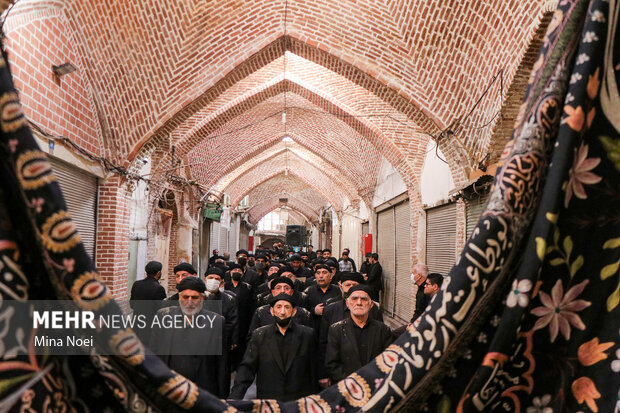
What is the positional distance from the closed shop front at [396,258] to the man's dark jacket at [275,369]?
23.6ft

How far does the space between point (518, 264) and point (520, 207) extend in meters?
0.10

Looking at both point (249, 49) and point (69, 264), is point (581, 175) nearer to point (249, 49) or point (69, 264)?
point (69, 264)

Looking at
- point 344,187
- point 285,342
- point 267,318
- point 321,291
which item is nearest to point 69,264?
point 285,342

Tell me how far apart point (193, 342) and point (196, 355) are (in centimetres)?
12

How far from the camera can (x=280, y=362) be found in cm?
392

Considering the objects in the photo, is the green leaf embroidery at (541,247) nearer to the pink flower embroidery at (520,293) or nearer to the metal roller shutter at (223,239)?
the pink flower embroidery at (520,293)

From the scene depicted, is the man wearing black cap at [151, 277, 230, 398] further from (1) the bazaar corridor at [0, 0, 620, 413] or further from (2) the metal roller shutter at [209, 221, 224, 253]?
(2) the metal roller shutter at [209, 221, 224, 253]

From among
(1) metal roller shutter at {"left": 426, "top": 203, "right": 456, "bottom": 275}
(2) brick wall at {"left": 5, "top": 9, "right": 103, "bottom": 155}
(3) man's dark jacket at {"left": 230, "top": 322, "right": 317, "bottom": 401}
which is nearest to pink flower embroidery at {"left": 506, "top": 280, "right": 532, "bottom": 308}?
(3) man's dark jacket at {"left": 230, "top": 322, "right": 317, "bottom": 401}

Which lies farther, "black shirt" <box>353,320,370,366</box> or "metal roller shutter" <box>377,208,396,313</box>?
"metal roller shutter" <box>377,208,396,313</box>

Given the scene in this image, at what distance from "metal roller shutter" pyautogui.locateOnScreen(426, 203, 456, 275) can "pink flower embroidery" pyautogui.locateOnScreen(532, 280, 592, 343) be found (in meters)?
7.43

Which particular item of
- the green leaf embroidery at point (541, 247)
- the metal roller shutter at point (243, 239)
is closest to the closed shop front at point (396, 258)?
the green leaf embroidery at point (541, 247)

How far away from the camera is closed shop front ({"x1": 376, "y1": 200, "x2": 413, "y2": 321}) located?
11.6 meters

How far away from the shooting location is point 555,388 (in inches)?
33.4

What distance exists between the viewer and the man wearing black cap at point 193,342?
3.68 metres
